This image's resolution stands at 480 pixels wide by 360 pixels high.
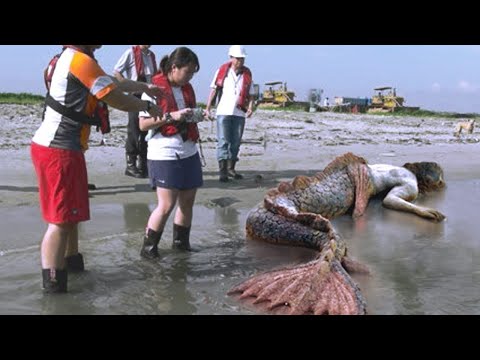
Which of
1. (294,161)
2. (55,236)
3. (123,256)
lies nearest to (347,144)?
(294,161)

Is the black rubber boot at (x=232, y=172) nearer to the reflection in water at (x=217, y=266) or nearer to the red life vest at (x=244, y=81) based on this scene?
the red life vest at (x=244, y=81)

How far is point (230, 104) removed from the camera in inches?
356

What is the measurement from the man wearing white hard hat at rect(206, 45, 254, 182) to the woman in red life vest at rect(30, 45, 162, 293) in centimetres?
484

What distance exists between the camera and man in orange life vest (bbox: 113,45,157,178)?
8.53 metres

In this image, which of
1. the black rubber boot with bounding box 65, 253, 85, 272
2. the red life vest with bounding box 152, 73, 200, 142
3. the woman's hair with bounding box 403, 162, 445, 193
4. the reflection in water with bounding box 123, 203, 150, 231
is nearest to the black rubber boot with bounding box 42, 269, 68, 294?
the black rubber boot with bounding box 65, 253, 85, 272

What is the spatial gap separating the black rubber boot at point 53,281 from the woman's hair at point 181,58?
197 cm

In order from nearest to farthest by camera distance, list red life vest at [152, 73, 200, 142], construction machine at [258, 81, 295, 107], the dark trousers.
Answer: red life vest at [152, 73, 200, 142], the dark trousers, construction machine at [258, 81, 295, 107]

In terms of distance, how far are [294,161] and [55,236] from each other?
815 cm

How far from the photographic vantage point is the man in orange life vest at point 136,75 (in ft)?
28.0

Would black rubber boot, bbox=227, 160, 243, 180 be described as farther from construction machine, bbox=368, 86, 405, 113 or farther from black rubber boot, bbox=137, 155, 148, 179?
construction machine, bbox=368, 86, 405, 113

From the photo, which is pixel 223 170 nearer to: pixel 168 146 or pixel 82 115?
pixel 168 146

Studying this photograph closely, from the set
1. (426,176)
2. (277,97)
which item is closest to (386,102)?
(277,97)

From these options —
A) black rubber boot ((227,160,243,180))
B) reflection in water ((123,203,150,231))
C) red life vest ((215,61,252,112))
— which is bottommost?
reflection in water ((123,203,150,231))
